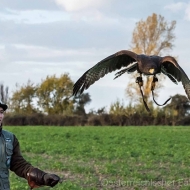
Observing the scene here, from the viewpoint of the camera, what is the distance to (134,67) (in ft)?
21.8

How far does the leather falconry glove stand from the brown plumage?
220 centimetres

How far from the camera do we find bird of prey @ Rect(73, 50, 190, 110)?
6.14 metres

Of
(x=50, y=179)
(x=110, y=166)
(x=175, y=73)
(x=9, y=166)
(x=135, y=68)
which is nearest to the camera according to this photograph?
(x=50, y=179)

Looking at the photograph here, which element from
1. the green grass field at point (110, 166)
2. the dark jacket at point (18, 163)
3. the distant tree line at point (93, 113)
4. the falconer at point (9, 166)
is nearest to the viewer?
the falconer at point (9, 166)

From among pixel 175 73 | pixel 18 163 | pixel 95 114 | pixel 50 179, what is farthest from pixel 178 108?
pixel 50 179

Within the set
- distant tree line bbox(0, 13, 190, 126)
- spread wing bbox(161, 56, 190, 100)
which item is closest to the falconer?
spread wing bbox(161, 56, 190, 100)

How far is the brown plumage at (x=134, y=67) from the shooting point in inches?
244

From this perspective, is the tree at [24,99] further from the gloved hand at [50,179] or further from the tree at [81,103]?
the gloved hand at [50,179]

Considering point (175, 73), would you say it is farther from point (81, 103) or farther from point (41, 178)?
point (81, 103)

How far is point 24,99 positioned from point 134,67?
5514 cm

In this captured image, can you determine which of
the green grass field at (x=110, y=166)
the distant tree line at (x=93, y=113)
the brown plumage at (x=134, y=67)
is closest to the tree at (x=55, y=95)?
the distant tree line at (x=93, y=113)

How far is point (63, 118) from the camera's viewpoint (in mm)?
48781

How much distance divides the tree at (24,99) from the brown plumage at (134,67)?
5149cm

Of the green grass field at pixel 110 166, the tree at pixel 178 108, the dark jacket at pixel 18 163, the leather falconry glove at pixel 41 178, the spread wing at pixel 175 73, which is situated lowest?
the green grass field at pixel 110 166
